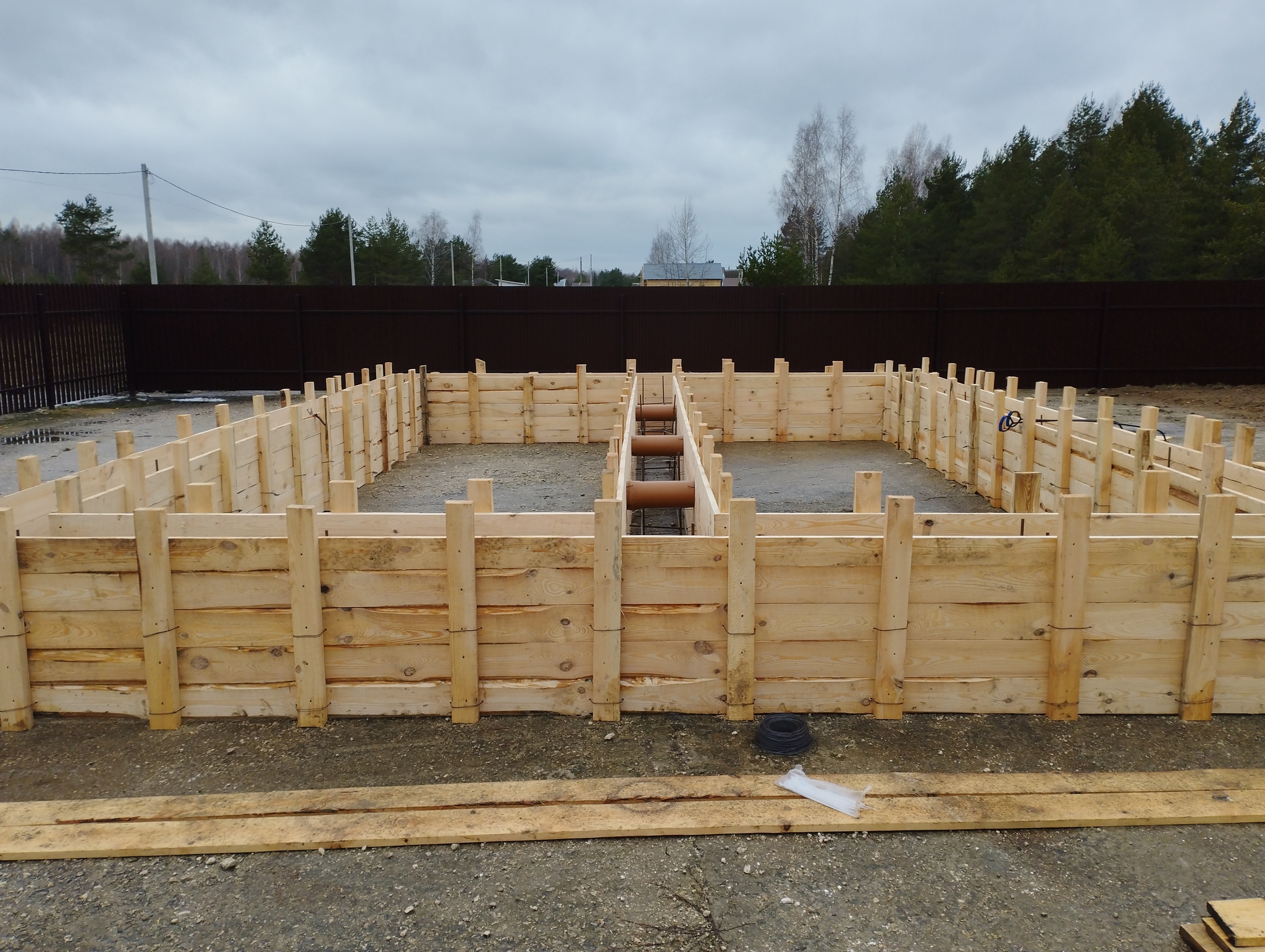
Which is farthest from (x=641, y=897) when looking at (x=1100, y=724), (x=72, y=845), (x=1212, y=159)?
(x=1212, y=159)

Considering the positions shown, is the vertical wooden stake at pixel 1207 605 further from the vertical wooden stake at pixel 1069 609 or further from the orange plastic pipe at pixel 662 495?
the orange plastic pipe at pixel 662 495

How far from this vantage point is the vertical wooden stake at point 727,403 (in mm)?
17906

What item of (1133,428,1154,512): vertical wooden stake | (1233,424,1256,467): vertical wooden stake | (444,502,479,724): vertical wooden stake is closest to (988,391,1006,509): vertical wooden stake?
(1133,428,1154,512): vertical wooden stake

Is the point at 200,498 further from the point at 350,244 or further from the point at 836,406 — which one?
the point at 350,244

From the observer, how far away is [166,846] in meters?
4.12

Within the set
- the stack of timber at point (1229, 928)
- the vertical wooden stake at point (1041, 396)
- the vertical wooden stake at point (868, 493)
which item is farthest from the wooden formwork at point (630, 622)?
the vertical wooden stake at point (1041, 396)

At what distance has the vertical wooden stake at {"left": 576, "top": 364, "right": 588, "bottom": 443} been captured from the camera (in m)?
17.8

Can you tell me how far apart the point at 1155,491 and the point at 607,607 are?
379cm

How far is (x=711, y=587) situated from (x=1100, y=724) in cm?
219

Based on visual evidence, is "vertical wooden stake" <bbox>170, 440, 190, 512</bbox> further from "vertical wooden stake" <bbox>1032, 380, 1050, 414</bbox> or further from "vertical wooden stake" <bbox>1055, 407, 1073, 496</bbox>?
"vertical wooden stake" <bbox>1032, 380, 1050, 414</bbox>

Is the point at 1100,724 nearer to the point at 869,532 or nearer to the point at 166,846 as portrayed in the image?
the point at 869,532

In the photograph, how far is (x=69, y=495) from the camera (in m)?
5.82

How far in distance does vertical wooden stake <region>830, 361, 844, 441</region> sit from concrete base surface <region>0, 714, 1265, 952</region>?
13.2 m

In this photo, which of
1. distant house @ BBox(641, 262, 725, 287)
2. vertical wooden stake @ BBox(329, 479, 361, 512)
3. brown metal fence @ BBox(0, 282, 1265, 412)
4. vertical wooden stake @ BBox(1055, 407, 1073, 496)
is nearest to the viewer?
vertical wooden stake @ BBox(329, 479, 361, 512)
